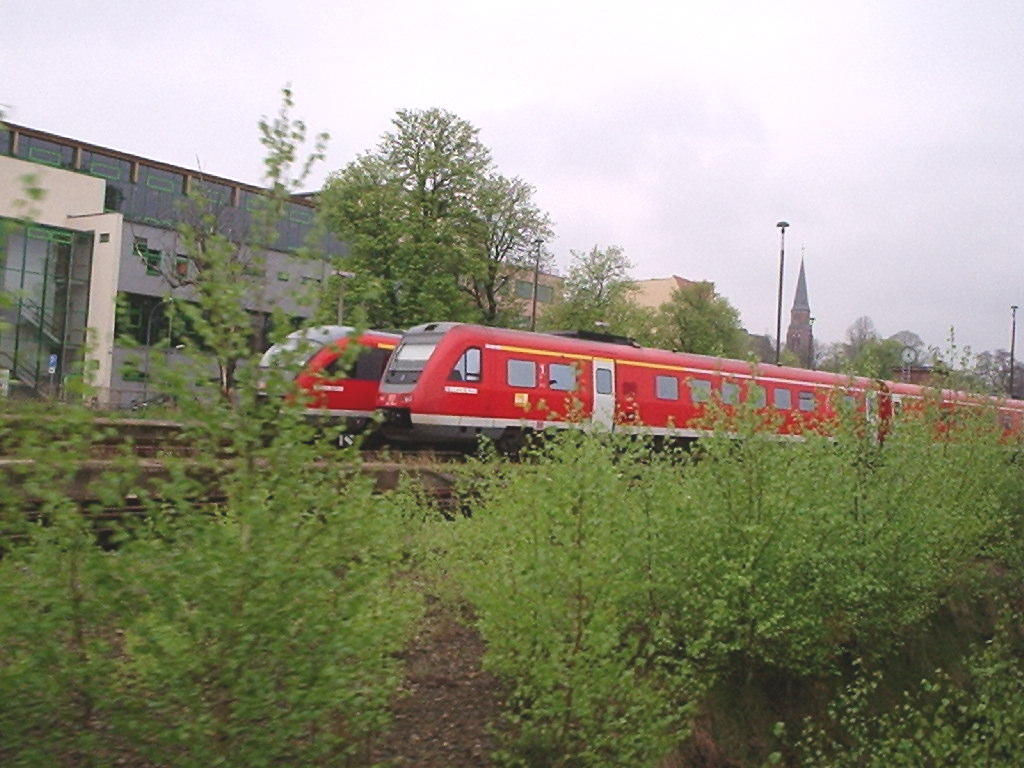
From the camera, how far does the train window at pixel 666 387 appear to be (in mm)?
21656

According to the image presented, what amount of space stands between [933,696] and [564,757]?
22.1 feet

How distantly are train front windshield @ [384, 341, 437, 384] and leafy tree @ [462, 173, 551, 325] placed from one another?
62.8ft

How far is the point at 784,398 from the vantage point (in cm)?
2406

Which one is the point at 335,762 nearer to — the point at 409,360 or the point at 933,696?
the point at 933,696

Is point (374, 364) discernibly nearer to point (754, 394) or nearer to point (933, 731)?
point (754, 394)

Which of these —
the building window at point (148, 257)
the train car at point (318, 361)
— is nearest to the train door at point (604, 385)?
the building window at point (148, 257)

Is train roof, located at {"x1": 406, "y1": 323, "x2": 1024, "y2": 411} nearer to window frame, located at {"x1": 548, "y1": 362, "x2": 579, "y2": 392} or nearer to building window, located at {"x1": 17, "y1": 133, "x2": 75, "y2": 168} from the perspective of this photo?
window frame, located at {"x1": 548, "y1": 362, "x2": 579, "y2": 392}

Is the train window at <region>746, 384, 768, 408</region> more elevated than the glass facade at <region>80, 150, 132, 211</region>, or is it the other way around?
the glass facade at <region>80, 150, 132, 211</region>

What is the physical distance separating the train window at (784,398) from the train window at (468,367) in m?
8.58

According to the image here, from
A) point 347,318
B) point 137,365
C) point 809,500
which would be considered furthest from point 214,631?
point 809,500

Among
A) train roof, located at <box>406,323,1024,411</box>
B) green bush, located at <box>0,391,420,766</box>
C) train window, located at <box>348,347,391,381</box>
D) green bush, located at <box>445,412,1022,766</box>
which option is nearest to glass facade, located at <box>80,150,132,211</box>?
train window, located at <box>348,347,391,381</box>

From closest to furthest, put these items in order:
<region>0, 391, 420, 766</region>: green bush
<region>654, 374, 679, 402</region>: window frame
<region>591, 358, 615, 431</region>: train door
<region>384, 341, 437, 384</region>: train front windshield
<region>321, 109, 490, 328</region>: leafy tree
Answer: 1. <region>0, 391, 420, 766</region>: green bush
2. <region>384, 341, 437, 384</region>: train front windshield
3. <region>591, 358, 615, 431</region>: train door
4. <region>654, 374, 679, 402</region>: window frame
5. <region>321, 109, 490, 328</region>: leafy tree

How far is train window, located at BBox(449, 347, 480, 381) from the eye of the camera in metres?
18.4

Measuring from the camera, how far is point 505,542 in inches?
285
